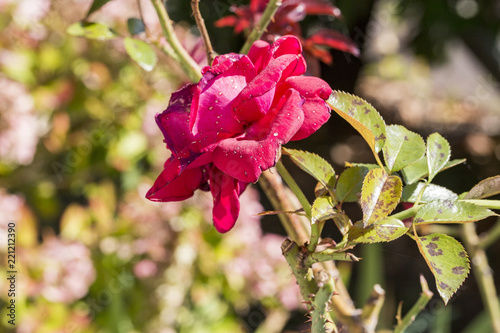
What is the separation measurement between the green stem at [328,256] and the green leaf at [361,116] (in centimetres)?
7

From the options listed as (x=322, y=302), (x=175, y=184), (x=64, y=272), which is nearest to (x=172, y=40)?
(x=175, y=184)

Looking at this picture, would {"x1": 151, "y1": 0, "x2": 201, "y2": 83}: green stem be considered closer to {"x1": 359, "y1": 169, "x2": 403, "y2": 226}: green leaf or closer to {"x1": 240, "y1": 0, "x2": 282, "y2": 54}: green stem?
{"x1": 240, "y1": 0, "x2": 282, "y2": 54}: green stem

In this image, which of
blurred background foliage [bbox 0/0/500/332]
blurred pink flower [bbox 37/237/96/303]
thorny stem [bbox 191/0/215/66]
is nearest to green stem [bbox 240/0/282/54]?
thorny stem [bbox 191/0/215/66]

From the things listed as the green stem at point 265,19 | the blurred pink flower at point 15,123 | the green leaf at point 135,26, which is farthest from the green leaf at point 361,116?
the blurred pink flower at point 15,123

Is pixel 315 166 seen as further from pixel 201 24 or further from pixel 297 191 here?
pixel 201 24

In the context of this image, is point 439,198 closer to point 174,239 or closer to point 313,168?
point 313,168

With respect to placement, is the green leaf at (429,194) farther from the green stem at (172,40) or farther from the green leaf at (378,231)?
the green stem at (172,40)

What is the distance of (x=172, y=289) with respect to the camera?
1.05 m

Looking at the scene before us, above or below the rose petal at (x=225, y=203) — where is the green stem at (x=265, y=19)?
above

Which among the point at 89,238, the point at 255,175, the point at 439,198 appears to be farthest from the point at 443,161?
the point at 89,238

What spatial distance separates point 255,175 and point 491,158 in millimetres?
1869

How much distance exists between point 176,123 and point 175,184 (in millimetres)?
41

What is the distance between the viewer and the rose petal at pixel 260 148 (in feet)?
0.84

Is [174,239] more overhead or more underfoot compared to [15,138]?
more underfoot
